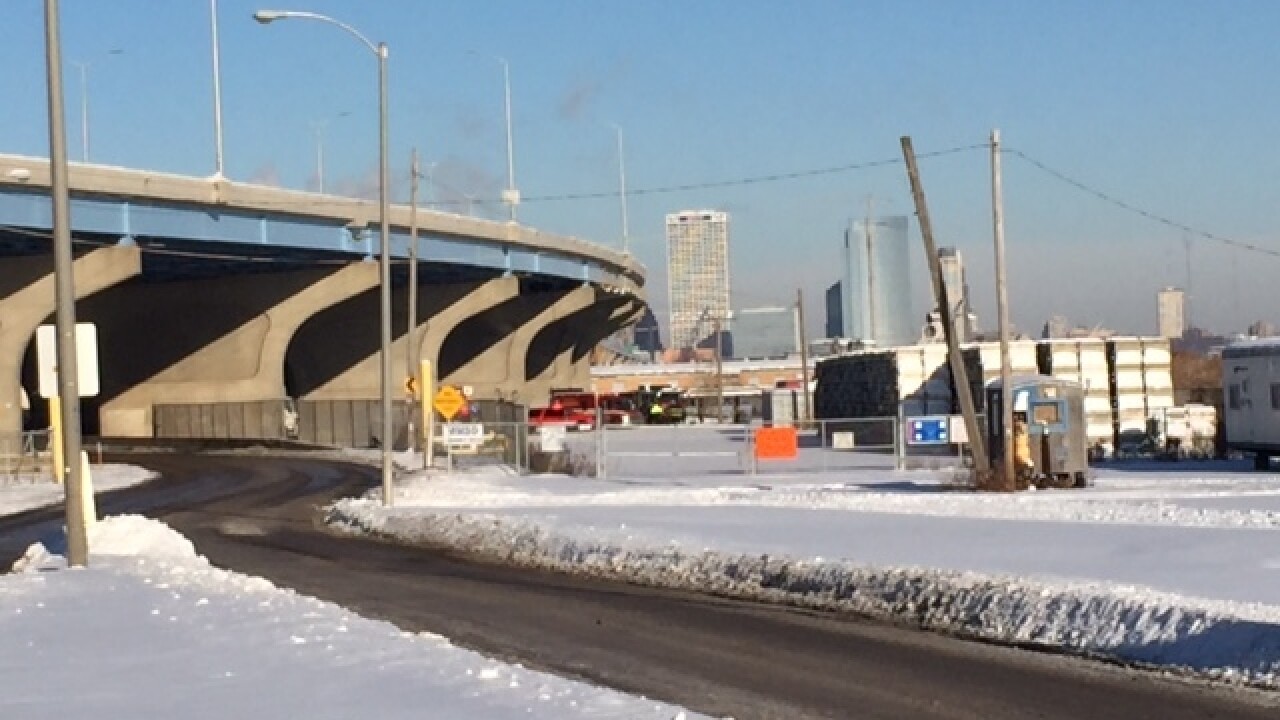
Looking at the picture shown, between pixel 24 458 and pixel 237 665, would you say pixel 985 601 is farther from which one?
pixel 24 458

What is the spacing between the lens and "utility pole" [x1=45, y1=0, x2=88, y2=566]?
20.5m

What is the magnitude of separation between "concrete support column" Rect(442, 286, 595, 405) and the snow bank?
8539 cm

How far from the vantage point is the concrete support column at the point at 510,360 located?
367 ft

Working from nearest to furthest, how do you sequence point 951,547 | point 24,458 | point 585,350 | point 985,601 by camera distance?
1. point 985,601
2. point 951,547
3. point 24,458
4. point 585,350

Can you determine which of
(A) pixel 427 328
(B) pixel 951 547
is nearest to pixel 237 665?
(B) pixel 951 547

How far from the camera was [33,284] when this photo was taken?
62.8m

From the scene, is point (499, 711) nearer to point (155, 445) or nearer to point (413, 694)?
point (413, 694)

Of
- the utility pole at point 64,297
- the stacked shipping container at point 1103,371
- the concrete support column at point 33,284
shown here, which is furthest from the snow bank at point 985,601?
the concrete support column at point 33,284

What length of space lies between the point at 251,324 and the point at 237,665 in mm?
68246

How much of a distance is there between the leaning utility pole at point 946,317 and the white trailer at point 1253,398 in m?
9.27

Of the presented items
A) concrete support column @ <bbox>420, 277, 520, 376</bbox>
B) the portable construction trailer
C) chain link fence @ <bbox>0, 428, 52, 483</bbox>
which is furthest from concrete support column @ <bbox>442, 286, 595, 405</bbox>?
the portable construction trailer

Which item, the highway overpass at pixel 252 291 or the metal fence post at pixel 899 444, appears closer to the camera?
the metal fence post at pixel 899 444

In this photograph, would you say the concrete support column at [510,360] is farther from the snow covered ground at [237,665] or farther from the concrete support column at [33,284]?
the snow covered ground at [237,665]

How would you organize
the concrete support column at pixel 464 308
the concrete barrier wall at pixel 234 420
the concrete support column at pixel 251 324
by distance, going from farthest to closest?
the concrete support column at pixel 464 308
the concrete barrier wall at pixel 234 420
the concrete support column at pixel 251 324
